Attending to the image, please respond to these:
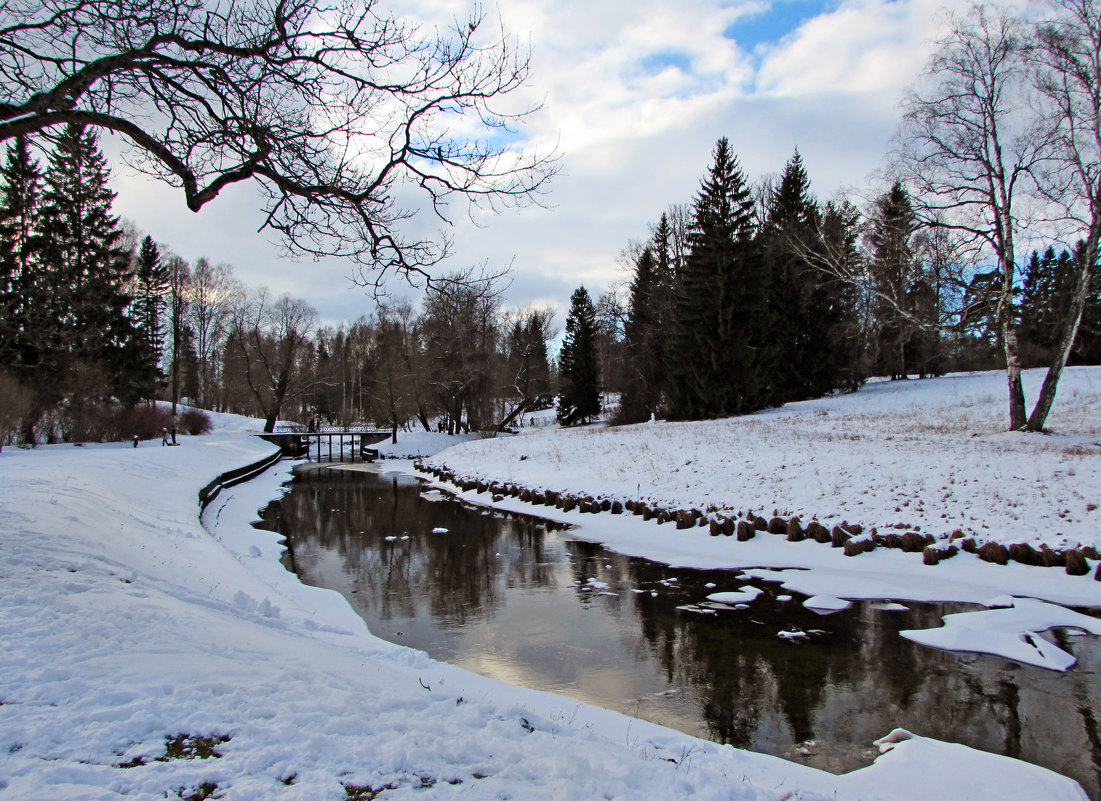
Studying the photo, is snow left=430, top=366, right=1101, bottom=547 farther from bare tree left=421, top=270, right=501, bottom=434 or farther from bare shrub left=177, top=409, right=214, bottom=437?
bare shrub left=177, top=409, right=214, bottom=437

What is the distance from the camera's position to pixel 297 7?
19.7ft

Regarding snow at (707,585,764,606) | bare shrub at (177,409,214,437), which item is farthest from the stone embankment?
bare shrub at (177,409,214,437)

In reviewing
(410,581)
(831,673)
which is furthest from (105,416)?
(831,673)

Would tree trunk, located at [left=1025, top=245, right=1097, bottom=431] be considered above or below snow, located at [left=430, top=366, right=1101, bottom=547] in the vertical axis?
above

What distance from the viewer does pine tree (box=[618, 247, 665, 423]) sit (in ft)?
127

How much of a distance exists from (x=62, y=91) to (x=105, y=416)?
2689 centimetres

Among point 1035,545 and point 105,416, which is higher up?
point 105,416

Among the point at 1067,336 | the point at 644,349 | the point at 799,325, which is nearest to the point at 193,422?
the point at 644,349

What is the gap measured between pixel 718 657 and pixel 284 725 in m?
4.74

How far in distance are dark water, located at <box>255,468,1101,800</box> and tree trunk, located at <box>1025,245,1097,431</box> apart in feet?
35.5

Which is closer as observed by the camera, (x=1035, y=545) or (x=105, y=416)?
(x=1035, y=545)

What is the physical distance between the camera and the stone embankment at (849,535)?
359 inches

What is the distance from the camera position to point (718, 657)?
6828 mm

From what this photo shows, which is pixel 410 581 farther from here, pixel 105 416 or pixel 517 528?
pixel 105 416
